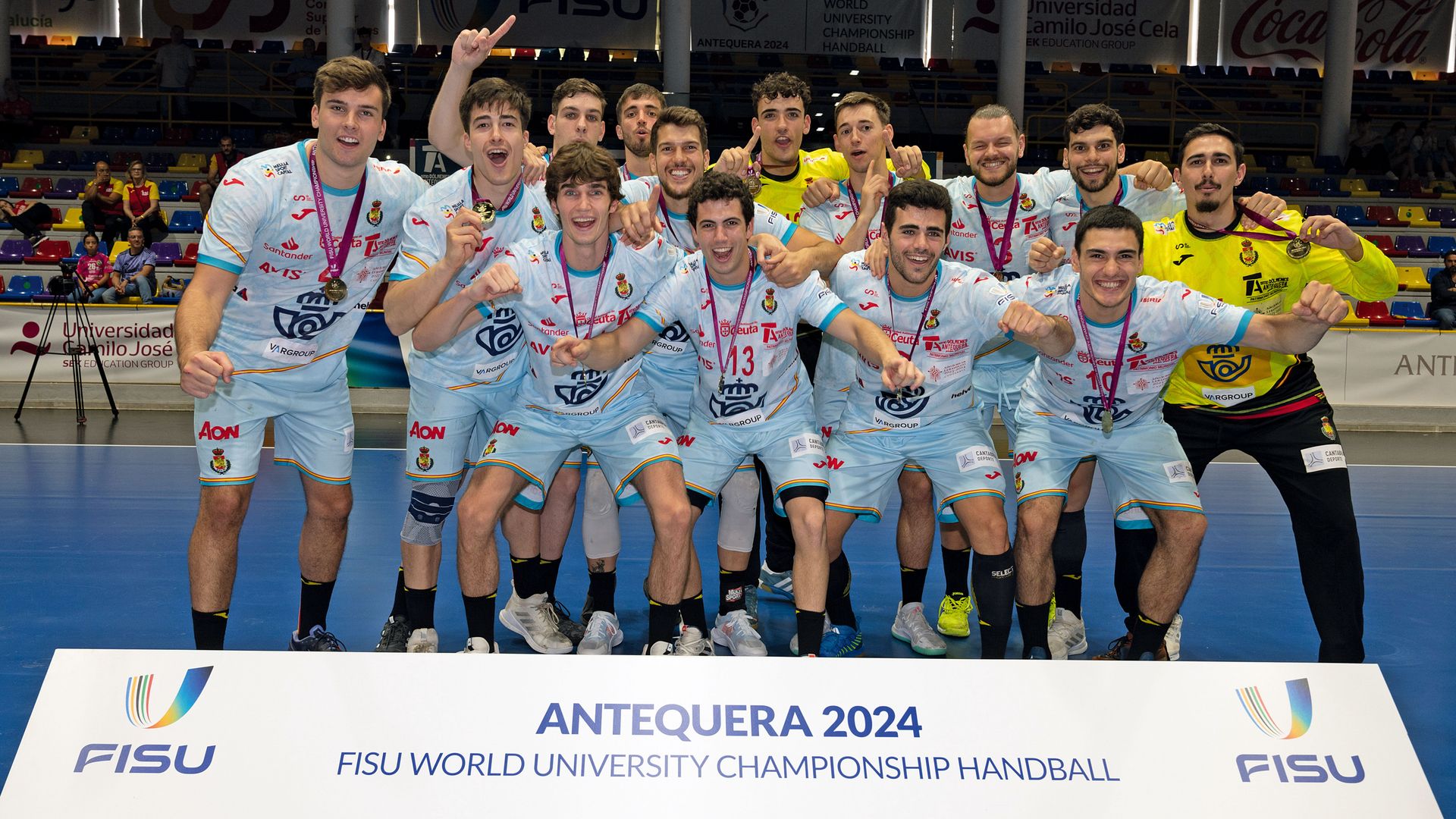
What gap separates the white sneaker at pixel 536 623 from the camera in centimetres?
549

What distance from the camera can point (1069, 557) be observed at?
5.67 meters

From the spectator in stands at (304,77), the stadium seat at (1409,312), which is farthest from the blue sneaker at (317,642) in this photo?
the spectator in stands at (304,77)

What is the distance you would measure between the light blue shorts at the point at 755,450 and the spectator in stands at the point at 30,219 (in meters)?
12.7

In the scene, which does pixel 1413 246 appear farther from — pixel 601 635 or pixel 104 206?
pixel 104 206

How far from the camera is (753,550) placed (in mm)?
5961

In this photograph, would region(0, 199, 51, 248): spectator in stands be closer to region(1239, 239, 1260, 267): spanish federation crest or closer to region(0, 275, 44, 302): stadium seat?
region(0, 275, 44, 302): stadium seat

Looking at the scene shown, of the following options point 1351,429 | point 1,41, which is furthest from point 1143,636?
point 1,41

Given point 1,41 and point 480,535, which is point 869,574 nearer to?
point 480,535

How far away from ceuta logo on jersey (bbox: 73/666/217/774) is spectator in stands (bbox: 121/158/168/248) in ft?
43.5

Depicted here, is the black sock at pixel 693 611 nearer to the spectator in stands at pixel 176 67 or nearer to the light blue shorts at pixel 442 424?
the light blue shorts at pixel 442 424

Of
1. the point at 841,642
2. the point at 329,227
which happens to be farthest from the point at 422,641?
the point at 841,642

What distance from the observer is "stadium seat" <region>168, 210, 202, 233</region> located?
17141 millimetres

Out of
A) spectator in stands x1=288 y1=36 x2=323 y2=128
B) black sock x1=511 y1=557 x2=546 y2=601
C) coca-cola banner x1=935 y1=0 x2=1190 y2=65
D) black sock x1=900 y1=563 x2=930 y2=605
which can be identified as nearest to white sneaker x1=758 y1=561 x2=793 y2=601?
black sock x1=900 y1=563 x2=930 y2=605

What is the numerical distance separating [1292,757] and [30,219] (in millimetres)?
15773
